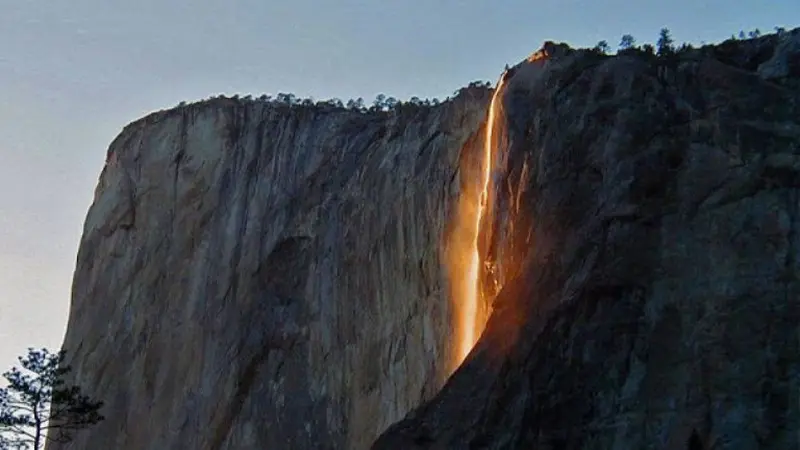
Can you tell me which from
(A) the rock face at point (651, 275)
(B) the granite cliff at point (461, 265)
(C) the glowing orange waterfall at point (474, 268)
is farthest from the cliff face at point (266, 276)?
(A) the rock face at point (651, 275)

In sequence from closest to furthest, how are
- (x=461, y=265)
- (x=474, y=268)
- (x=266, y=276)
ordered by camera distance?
(x=474, y=268) → (x=461, y=265) → (x=266, y=276)

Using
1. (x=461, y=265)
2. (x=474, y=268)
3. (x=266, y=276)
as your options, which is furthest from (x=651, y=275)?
(x=266, y=276)

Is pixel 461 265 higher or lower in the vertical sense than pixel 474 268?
higher

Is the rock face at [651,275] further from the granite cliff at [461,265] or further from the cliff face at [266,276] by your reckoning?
the cliff face at [266,276]

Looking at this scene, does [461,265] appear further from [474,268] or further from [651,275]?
[651,275]

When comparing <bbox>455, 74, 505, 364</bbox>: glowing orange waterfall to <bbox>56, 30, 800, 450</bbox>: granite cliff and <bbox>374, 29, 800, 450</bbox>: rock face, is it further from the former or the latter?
<bbox>374, 29, 800, 450</bbox>: rock face

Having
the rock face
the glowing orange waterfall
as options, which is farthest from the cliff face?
the rock face

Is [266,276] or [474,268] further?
[266,276]

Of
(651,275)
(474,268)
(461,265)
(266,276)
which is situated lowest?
(651,275)
